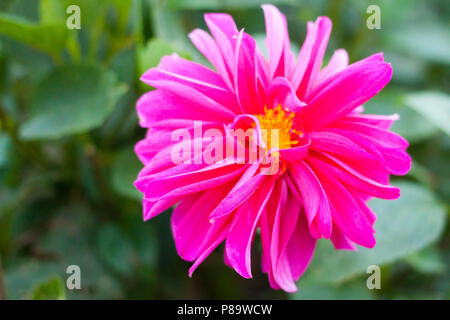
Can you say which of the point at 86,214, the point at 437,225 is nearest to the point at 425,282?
the point at 437,225

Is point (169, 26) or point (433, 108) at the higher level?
point (169, 26)

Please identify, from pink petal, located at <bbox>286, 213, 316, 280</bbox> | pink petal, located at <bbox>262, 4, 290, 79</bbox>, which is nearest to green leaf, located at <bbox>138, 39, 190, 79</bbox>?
pink petal, located at <bbox>262, 4, 290, 79</bbox>

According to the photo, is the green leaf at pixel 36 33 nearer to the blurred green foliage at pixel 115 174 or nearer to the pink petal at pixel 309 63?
the blurred green foliage at pixel 115 174

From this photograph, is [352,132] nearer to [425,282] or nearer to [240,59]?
[240,59]

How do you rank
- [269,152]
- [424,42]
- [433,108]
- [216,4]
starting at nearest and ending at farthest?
[269,152] < [433,108] < [216,4] < [424,42]
